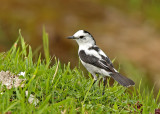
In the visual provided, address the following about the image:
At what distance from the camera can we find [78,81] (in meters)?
6.80

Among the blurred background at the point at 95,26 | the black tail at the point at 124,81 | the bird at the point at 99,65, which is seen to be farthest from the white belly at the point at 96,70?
the blurred background at the point at 95,26

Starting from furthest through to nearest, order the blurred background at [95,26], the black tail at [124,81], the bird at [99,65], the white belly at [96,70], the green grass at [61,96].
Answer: the blurred background at [95,26] < the white belly at [96,70] < the bird at [99,65] < the black tail at [124,81] < the green grass at [61,96]

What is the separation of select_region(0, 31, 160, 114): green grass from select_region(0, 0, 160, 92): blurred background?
→ 4.53 m

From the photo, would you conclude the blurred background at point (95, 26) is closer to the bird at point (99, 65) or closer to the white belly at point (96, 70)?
the bird at point (99, 65)

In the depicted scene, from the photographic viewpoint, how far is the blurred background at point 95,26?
467 inches

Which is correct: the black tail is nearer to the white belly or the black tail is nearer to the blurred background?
the white belly

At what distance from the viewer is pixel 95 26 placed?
12734 mm

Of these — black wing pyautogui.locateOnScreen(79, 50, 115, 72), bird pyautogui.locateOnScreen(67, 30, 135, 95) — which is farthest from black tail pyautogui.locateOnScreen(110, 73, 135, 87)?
black wing pyautogui.locateOnScreen(79, 50, 115, 72)

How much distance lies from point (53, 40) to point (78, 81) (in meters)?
5.34

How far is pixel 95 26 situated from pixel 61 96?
660 cm

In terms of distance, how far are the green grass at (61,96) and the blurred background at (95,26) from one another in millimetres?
4535

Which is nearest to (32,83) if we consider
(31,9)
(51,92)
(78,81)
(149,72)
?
(51,92)

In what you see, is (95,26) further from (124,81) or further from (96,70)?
(124,81)

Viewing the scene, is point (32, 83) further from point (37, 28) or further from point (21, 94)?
point (37, 28)
